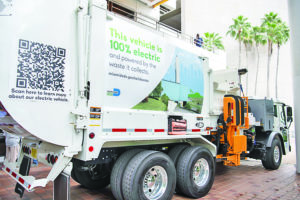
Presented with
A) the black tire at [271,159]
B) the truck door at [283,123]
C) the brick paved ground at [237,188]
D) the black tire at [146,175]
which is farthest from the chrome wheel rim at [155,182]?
the truck door at [283,123]

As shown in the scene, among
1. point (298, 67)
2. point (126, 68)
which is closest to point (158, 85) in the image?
point (126, 68)

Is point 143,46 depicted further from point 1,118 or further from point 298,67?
point 298,67

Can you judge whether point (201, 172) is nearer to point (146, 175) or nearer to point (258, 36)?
point (146, 175)

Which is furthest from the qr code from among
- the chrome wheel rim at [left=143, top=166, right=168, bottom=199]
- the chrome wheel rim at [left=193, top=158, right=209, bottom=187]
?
the chrome wheel rim at [left=193, top=158, right=209, bottom=187]

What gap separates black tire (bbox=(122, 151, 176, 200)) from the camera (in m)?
3.36

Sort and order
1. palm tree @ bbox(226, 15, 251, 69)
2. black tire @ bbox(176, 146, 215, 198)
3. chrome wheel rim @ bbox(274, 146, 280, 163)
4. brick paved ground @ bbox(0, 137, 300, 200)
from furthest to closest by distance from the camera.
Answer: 1. palm tree @ bbox(226, 15, 251, 69)
2. chrome wheel rim @ bbox(274, 146, 280, 163)
3. brick paved ground @ bbox(0, 137, 300, 200)
4. black tire @ bbox(176, 146, 215, 198)

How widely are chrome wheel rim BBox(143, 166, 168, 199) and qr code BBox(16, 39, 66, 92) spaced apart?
1872mm

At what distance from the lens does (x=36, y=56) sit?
2.84m

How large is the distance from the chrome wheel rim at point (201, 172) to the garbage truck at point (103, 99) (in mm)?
20

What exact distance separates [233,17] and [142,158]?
2779cm

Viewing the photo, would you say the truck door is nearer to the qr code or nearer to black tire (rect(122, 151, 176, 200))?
black tire (rect(122, 151, 176, 200))

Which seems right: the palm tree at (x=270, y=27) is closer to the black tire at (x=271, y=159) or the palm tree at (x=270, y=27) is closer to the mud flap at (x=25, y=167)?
the black tire at (x=271, y=159)

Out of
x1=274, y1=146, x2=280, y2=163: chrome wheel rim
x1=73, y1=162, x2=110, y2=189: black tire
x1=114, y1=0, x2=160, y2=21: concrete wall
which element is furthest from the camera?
x1=114, y1=0, x2=160, y2=21: concrete wall

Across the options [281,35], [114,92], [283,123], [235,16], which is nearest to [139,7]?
[283,123]
